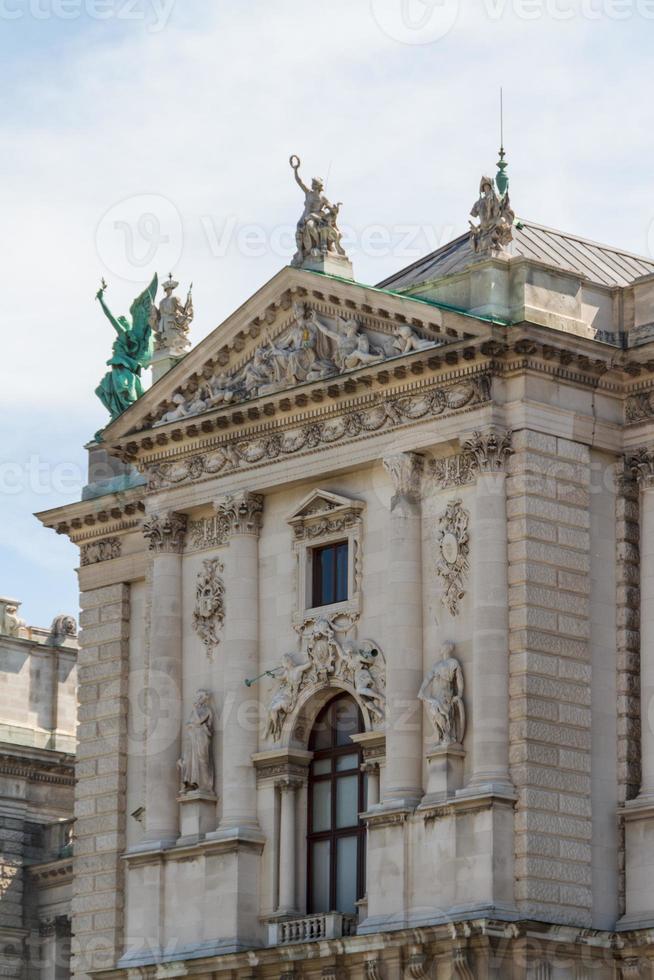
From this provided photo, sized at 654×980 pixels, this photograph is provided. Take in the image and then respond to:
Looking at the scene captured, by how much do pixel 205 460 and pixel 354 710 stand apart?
6.16 m

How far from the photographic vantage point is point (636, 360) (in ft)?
166

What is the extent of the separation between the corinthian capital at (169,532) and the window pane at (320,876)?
6.71 metres

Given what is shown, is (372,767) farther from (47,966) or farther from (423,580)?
(47,966)

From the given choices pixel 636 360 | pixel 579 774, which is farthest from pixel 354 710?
pixel 636 360

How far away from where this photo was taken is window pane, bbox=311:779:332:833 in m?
52.1

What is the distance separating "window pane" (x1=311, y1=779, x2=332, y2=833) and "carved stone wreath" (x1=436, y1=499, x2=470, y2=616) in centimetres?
466

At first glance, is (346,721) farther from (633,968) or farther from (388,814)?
(633,968)

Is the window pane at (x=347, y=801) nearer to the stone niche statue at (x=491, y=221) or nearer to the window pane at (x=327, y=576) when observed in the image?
the window pane at (x=327, y=576)

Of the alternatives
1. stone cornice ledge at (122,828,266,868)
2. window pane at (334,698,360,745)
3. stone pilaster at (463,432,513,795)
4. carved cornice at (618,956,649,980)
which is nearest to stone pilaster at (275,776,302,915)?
stone cornice ledge at (122,828,266,868)

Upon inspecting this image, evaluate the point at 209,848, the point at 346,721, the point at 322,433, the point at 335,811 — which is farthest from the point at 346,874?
the point at 322,433

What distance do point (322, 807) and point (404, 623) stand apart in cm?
433

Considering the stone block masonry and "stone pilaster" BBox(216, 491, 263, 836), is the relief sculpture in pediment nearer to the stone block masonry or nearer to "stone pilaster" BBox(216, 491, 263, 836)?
"stone pilaster" BBox(216, 491, 263, 836)

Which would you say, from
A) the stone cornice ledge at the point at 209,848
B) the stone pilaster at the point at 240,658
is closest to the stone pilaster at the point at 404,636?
the stone cornice ledge at the point at 209,848

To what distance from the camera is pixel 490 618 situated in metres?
48.8
